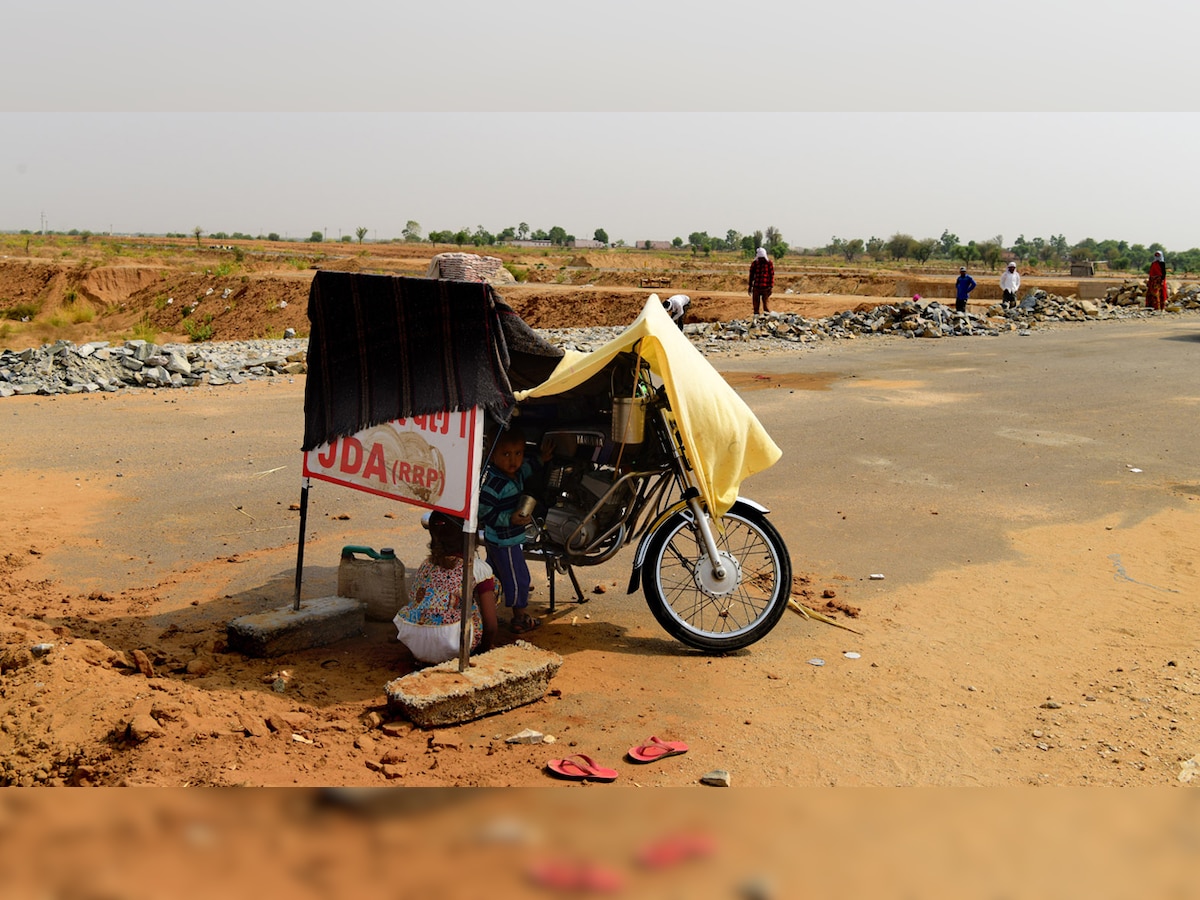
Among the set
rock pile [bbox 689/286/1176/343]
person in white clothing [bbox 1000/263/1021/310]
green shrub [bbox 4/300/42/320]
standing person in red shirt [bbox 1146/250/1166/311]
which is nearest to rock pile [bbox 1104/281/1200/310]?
standing person in red shirt [bbox 1146/250/1166/311]

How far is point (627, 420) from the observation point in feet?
17.2

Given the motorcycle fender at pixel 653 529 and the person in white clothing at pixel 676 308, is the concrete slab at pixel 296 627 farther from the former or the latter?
the person in white clothing at pixel 676 308

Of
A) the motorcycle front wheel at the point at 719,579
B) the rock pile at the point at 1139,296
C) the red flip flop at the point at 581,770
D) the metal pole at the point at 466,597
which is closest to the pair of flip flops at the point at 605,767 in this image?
the red flip flop at the point at 581,770

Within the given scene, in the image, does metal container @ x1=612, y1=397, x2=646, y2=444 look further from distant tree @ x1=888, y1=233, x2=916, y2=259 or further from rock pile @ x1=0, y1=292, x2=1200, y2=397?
distant tree @ x1=888, y1=233, x2=916, y2=259

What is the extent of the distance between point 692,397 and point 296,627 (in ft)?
8.07

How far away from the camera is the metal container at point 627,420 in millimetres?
5230

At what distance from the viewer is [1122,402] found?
13.6 m

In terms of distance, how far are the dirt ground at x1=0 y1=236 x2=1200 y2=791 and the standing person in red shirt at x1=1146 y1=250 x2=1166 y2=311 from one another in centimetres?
2180

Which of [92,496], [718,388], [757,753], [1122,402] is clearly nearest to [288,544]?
[92,496]

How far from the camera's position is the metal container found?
523 centimetres

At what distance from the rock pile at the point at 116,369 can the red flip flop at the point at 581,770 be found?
531 inches

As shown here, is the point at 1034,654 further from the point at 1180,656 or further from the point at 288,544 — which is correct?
the point at 288,544

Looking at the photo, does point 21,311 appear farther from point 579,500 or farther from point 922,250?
point 922,250

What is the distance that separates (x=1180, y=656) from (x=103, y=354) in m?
16.6
